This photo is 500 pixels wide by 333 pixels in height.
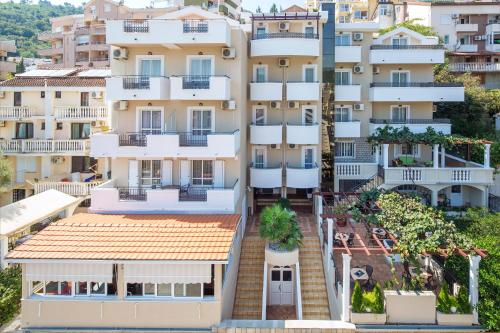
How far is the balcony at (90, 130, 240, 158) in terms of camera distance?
2284cm

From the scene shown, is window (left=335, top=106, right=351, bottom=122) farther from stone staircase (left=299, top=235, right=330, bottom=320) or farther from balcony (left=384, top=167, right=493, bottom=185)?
stone staircase (left=299, top=235, right=330, bottom=320)

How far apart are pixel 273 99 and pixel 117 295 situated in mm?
16295

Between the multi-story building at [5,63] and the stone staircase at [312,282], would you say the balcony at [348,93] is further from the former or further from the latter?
the multi-story building at [5,63]

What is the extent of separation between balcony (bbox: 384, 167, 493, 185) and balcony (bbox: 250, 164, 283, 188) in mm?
6944

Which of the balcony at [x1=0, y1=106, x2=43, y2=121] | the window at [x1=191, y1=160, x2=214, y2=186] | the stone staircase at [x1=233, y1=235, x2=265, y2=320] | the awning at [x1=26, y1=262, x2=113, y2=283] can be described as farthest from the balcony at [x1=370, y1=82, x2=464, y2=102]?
the balcony at [x1=0, y1=106, x2=43, y2=121]

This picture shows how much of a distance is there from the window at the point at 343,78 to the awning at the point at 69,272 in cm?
2253

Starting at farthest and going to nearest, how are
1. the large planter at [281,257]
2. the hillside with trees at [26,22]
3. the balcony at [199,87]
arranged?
the hillside with trees at [26,22]
the balcony at [199,87]
the large planter at [281,257]

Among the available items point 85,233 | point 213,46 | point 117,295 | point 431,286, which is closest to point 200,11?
point 213,46

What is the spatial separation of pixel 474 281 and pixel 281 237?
29.7 ft

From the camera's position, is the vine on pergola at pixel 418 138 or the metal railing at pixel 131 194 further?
the vine on pergola at pixel 418 138

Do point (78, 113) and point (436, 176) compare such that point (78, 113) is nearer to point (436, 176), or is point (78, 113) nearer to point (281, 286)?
point (281, 286)

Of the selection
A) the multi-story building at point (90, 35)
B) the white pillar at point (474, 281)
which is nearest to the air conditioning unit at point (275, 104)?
the white pillar at point (474, 281)

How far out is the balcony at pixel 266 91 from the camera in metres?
28.4

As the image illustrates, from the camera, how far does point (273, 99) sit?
28500 mm
